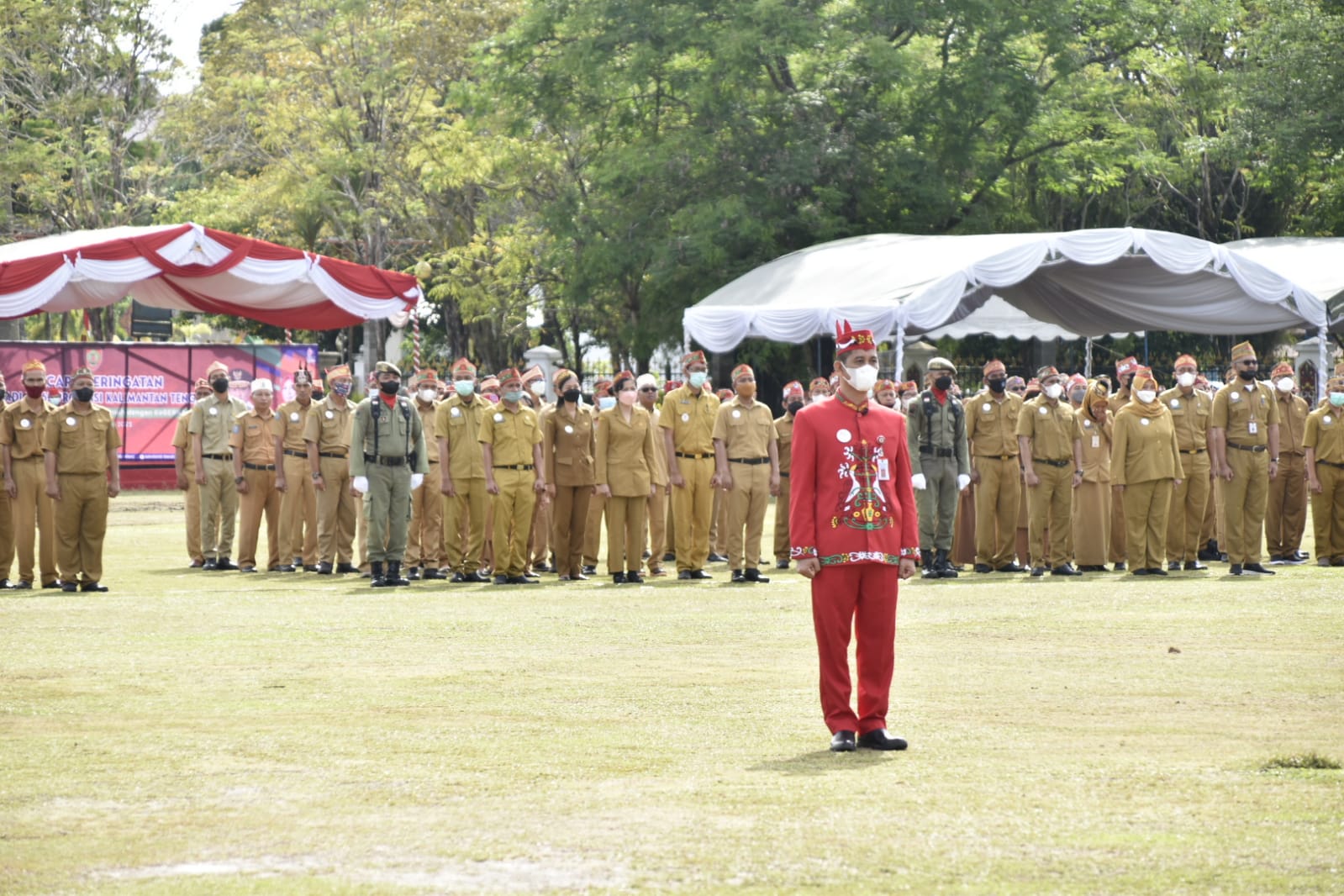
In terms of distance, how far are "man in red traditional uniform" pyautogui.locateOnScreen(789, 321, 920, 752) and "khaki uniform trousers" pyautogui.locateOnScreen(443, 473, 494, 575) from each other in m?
8.91

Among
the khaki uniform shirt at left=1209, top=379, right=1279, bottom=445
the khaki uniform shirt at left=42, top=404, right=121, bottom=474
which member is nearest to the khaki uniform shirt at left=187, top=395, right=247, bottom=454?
the khaki uniform shirt at left=42, top=404, right=121, bottom=474

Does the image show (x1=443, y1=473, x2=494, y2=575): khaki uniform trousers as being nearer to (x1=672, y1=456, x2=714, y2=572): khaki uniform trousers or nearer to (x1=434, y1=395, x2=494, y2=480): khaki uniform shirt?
(x1=434, y1=395, x2=494, y2=480): khaki uniform shirt

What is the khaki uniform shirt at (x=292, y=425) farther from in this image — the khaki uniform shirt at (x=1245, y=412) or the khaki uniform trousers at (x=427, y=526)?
the khaki uniform shirt at (x=1245, y=412)

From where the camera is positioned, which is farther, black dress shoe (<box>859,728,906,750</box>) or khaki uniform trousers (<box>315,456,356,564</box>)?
khaki uniform trousers (<box>315,456,356,564</box>)

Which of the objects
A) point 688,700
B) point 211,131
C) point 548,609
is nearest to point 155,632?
point 548,609

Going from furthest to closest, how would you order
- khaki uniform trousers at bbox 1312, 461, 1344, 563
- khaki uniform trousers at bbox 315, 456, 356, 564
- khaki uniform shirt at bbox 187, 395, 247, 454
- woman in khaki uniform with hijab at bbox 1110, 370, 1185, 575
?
khaki uniform shirt at bbox 187, 395, 247, 454 → khaki uniform trousers at bbox 315, 456, 356, 564 → khaki uniform trousers at bbox 1312, 461, 1344, 563 → woman in khaki uniform with hijab at bbox 1110, 370, 1185, 575

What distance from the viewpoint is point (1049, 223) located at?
1606 inches

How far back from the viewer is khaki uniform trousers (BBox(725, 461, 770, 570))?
1736cm

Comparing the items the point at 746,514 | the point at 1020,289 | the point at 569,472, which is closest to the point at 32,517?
the point at 569,472

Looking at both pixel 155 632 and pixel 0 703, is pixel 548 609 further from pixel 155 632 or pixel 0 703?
pixel 0 703

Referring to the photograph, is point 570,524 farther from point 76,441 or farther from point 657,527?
point 76,441

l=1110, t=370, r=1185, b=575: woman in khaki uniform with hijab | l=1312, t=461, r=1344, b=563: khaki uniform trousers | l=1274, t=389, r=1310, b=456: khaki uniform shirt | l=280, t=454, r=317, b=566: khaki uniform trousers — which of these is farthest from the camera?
l=280, t=454, r=317, b=566: khaki uniform trousers

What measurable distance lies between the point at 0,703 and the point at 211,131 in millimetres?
43498

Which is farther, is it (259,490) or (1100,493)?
(259,490)
